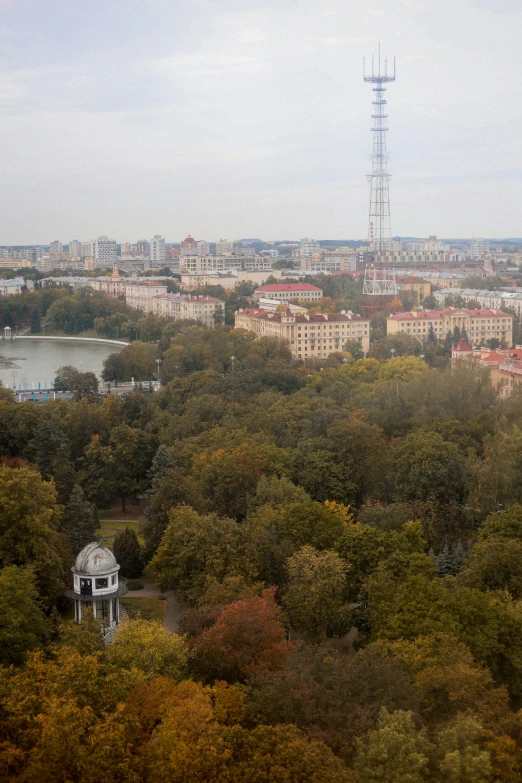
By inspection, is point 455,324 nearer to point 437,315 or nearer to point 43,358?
point 437,315

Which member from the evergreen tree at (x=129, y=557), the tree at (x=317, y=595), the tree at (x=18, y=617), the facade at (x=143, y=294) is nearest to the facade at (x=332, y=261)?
the facade at (x=143, y=294)

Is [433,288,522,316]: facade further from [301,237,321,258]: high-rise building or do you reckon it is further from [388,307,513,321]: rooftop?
[301,237,321,258]: high-rise building

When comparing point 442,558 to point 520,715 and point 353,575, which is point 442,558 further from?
point 520,715

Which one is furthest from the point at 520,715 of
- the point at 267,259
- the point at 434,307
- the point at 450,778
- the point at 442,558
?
the point at 267,259

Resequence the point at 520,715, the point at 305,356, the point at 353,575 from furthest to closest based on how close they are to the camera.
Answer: the point at 305,356 < the point at 353,575 < the point at 520,715

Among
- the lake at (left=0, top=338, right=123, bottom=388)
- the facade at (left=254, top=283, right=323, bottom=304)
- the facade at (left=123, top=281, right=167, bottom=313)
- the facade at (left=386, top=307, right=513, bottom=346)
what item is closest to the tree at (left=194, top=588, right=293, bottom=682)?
the lake at (left=0, top=338, right=123, bottom=388)

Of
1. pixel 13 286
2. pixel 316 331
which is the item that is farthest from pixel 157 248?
pixel 316 331

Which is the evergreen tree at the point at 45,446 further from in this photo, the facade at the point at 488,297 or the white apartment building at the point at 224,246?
Answer: the white apartment building at the point at 224,246
